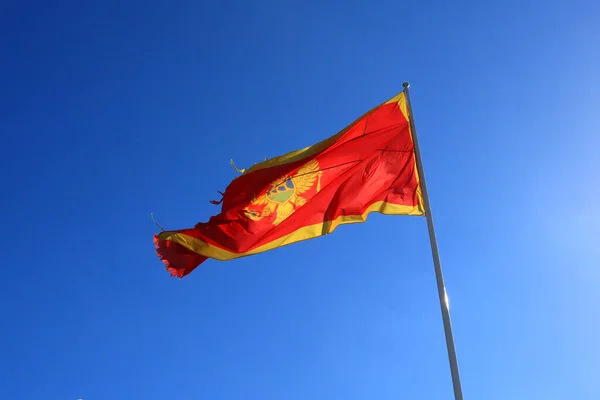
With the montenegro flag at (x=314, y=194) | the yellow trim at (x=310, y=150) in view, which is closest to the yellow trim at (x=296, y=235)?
the montenegro flag at (x=314, y=194)

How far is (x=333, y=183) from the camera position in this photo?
43.0 ft

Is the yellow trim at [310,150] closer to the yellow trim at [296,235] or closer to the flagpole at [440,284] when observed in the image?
the flagpole at [440,284]

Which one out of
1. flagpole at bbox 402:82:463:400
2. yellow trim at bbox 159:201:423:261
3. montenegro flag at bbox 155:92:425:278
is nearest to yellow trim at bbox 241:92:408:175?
montenegro flag at bbox 155:92:425:278

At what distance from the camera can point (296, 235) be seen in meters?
12.6

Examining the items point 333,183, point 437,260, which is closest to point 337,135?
point 333,183

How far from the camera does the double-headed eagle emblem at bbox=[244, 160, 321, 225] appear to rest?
42.0ft

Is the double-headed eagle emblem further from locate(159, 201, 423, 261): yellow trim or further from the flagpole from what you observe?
the flagpole

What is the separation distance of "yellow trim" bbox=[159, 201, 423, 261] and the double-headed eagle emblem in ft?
1.65

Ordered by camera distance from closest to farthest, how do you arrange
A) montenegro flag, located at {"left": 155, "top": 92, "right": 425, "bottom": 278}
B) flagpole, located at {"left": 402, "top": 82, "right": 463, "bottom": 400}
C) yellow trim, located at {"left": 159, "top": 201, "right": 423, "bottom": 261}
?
flagpole, located at {"left": 402, "top": 82, "right": 463, "bottom": 400} < yellow trim, located at {"left": 159, "top": 201, "right": 423, "bottom": 261} < montenegro flag, located at {"left": 155, "top": 92, "right": 425, "bottom": 278}

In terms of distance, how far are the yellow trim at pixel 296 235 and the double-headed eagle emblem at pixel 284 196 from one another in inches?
19.8

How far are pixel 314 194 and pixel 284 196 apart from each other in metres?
0.69

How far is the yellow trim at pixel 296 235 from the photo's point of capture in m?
12.2

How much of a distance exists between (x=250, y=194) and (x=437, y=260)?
4.58 meters

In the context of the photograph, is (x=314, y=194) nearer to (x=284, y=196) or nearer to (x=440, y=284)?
(x=284, y=196)
